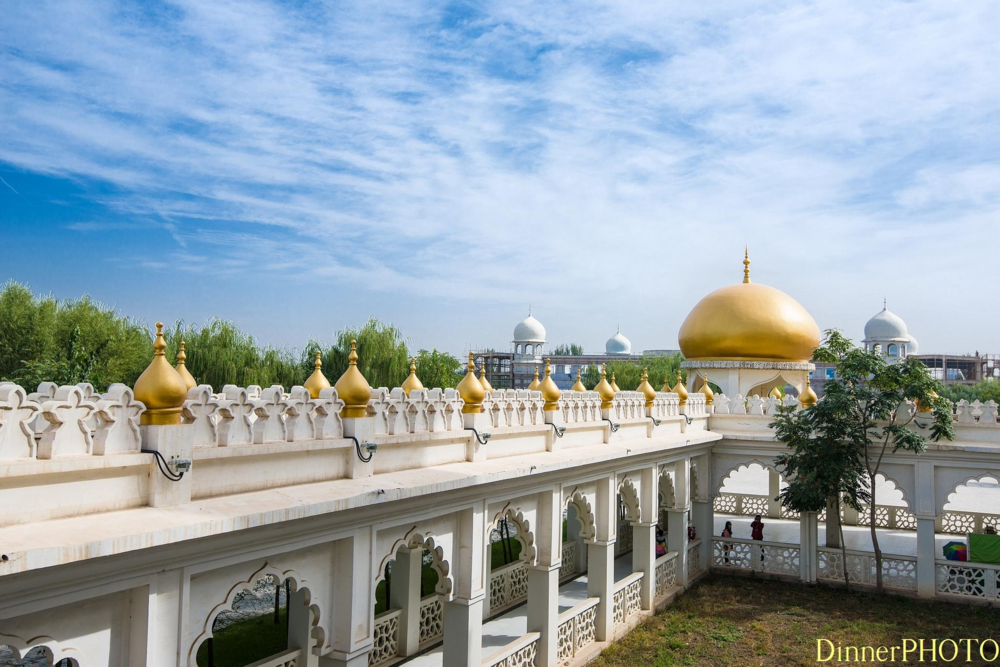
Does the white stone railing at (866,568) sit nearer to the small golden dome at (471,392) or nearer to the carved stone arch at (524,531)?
the carved stone arch at (524,531)

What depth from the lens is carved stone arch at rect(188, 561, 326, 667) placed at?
16.0 feet

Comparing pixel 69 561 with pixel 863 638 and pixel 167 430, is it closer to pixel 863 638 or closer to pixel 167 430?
pixel 167 430

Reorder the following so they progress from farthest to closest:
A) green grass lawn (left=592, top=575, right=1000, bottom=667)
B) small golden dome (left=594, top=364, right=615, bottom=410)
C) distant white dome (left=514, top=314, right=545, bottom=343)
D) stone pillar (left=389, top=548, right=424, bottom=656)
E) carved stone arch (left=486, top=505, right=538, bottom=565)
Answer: distant white dome (left=514, top=314, right=545, bottom=343)
small golden dome (left=594, top=364, right=615, bottom=410)
stone pillar (left=389, top=548, right=424, bottom=656)
green grass lawn (left=592, top=575, right=1000, bottom=667)
carved stone arch (left=486, top=505, right=538, bottom=565)

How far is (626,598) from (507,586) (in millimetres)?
2456

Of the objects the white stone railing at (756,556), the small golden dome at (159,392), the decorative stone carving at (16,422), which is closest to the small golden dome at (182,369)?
the small golden dome at (159,392)

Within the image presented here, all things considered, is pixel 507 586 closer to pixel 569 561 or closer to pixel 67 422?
pixel 569 561

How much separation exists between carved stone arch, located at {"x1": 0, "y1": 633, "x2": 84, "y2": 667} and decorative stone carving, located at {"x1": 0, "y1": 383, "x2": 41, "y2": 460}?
3.11ft

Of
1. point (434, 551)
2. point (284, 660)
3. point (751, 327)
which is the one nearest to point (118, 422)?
point (434, 551)

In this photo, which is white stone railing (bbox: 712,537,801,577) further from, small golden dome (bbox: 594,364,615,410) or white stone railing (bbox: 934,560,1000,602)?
small golden dome (bbox: 594,364,615,410)

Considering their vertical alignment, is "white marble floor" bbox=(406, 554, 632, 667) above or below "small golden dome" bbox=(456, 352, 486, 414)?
below

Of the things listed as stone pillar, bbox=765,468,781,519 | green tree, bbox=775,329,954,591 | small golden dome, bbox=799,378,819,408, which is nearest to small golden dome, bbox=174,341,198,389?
green tree, bbox=775,329,954,591

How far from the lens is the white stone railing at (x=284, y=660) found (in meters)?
8.49

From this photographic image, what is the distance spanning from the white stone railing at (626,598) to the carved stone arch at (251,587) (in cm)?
618

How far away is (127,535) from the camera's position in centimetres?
407
